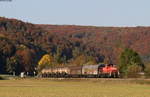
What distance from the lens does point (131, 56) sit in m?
129

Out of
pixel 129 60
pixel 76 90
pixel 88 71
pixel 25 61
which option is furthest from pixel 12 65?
pixel 76 90

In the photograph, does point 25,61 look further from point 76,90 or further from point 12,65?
point 76,90

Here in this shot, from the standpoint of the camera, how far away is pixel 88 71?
12388cm

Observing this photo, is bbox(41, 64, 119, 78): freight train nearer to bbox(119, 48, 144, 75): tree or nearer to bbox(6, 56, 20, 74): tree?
bbox(119, 48, 144, 75): tree

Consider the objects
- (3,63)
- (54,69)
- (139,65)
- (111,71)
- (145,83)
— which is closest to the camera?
(145,83)

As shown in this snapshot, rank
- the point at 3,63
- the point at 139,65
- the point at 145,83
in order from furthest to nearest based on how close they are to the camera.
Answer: the point at 3,63, the point at 139,65, the point at 145,83

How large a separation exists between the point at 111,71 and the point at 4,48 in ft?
282

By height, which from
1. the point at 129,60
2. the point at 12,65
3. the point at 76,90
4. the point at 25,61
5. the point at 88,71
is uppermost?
the point at 25,61

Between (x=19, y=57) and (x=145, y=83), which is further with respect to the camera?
(x=19, y=57)

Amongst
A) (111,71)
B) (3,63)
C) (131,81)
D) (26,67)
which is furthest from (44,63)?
(131,81)

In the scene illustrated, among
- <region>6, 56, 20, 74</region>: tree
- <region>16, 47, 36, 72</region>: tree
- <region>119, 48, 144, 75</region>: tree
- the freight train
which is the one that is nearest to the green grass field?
the freight train

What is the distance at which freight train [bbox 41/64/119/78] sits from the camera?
10925 centimetres

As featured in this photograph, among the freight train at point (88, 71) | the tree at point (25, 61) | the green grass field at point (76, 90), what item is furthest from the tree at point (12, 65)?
the green grass field at point (76, 90)

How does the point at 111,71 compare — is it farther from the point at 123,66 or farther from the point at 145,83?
the point at 145,83
